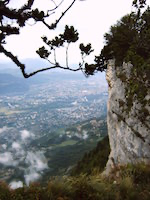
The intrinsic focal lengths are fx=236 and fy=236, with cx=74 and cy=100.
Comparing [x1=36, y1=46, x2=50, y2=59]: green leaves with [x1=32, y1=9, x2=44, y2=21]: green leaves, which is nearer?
[x1=32, y1=9, x2=44, y2=21]: green leaves

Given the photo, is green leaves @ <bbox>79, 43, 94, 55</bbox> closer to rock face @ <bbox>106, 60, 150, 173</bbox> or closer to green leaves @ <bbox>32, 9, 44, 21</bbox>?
green leaves @ <bbox>32, 9, 44, 21</bbox>

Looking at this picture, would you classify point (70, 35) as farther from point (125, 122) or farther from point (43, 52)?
point (125, 122)

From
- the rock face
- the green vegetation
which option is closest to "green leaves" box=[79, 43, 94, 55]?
the green vegetation

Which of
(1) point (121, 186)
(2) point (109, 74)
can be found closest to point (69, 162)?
(2) point (109, 74)

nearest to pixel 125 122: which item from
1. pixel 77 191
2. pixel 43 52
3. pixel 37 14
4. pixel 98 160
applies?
pixel 77 191

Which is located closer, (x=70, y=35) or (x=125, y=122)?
(x=70, y=35)

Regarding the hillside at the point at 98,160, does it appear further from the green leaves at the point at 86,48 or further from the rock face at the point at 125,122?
the green leaves at the point at 86,48

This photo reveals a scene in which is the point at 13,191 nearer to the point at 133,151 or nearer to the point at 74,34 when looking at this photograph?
the point at 74,34

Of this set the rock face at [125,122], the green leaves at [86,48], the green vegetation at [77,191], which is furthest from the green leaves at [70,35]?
the rock face at [125,122]
